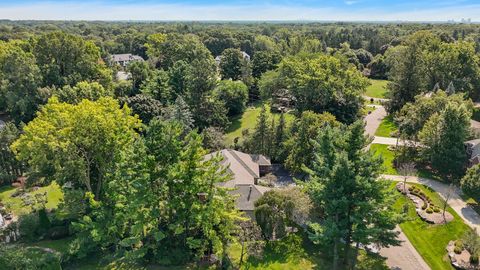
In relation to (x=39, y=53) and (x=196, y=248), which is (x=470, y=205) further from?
(x=39, y=53)

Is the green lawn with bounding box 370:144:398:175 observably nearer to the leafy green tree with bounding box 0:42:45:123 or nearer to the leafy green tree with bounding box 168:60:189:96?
the leafy green tree with bounding box 168:60:189:96

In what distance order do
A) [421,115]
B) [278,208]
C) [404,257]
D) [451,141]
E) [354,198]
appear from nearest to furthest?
[354,198] → [404,257] → [278,208] → [451,141] → [421,115]

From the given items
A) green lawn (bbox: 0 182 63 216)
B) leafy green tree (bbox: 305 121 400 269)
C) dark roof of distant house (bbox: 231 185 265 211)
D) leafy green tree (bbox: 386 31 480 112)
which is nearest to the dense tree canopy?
leafy green tree (bbox: 386 31 480 112)

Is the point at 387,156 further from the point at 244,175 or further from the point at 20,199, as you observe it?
the point at 20,199

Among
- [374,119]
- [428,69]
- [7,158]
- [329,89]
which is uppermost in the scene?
[428,69]

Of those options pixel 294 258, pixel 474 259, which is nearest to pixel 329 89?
pixel 474 259

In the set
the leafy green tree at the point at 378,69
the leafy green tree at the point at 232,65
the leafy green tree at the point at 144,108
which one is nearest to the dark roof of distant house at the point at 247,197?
the leafy green tree at the point at 144,108
